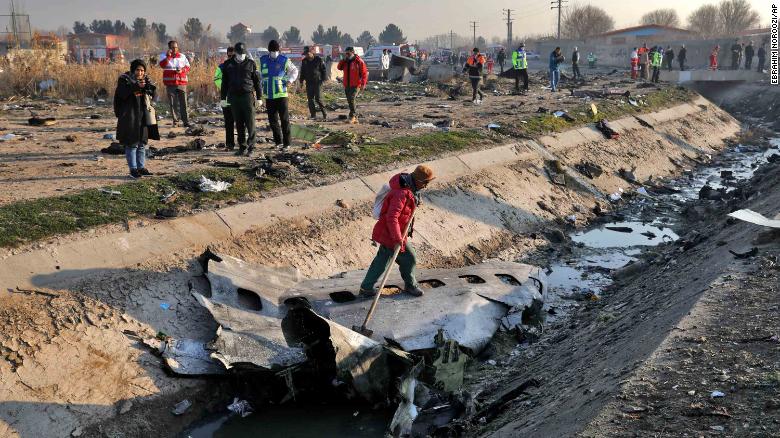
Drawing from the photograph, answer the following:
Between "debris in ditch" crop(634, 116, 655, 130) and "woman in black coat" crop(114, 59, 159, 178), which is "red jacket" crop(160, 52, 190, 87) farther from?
"debris in ditch" crop(634, 116, 655, 130)

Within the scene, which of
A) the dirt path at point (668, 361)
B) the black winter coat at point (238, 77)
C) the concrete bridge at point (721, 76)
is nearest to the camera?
the dirt path at point (668, 361)

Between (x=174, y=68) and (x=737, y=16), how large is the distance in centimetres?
7782

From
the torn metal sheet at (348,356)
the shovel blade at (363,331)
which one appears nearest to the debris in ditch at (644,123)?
the shovel blade at (363,331)

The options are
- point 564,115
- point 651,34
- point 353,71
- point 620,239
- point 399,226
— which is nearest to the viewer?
point 399,226

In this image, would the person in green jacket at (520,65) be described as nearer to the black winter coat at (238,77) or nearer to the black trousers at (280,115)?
the black trousers at (280,115)

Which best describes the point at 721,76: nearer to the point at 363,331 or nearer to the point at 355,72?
the point at 355,72

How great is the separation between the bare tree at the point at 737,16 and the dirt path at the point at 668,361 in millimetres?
78231

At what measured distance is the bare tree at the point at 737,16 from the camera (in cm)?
7656

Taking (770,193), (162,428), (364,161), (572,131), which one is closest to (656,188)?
(572,131)

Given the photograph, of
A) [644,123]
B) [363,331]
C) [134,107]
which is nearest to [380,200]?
[363,331]

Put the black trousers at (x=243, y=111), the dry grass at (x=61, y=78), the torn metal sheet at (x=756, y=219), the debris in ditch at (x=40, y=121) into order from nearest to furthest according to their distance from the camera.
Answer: the torn metal sheet at (x=756, y=219), the black trousers at (x=243, y=111), the debris in ditch at (x=40, y=121), the dry grass at (x=61, y=78)

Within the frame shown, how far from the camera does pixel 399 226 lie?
7039 millimetres

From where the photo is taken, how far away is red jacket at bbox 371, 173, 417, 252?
691cm

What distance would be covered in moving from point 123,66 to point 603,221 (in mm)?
13551
